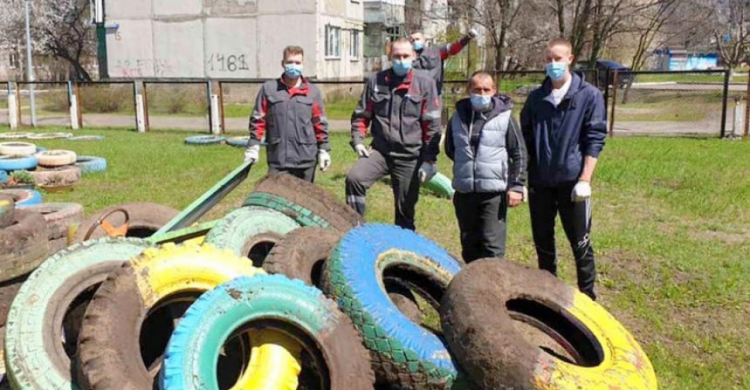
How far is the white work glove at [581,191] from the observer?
4.62 meters

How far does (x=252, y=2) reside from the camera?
31.4 m

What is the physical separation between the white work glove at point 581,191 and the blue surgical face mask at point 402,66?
1.73 metres

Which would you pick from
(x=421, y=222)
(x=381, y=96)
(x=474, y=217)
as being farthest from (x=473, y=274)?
(x=421, y=222)

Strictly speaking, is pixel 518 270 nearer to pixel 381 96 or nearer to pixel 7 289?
pixel 381 96

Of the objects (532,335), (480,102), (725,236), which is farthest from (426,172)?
(725,236)

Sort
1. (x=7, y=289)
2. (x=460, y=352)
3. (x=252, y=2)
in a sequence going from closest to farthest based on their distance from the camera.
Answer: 1. (x=460, y=352)
2. (x=7, y=289)
3. (x=252, y=2)

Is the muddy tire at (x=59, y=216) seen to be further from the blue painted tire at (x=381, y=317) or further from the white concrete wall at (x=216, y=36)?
the white concrete wall at (x=216, y=36)

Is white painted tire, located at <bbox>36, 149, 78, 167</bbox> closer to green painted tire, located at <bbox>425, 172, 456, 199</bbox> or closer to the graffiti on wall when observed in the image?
green painted tire, located at <bbox>425, 172, 456, 199</bbox>

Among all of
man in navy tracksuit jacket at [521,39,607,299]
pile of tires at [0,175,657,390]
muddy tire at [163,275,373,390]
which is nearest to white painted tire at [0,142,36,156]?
pile of tires at [0,175,657,390]

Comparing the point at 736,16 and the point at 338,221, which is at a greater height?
the point at 736,16

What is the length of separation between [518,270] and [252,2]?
29311 mm

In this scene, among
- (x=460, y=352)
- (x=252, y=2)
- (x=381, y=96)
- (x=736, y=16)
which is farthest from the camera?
(x=736, y=16)

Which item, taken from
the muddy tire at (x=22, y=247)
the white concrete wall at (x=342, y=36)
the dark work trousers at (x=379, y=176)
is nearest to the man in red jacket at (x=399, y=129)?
the dark work trousers at (x=379, y=176)

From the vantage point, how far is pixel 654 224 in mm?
7711
